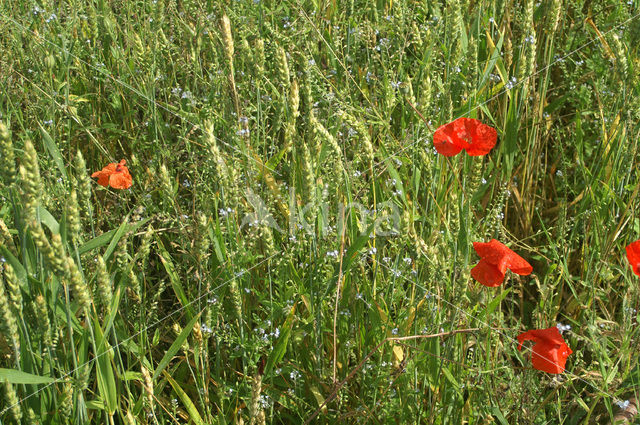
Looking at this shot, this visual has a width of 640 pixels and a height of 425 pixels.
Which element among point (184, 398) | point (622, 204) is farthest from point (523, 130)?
point (184, 398)

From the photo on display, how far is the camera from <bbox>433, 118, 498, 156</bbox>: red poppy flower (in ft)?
4.90

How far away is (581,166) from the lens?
2.05 metres

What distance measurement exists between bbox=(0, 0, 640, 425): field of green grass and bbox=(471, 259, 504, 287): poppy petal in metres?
0.03

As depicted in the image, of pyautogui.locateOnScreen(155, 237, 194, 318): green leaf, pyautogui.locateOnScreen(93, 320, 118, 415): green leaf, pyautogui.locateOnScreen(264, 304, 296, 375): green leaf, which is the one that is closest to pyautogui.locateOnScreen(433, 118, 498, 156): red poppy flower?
pyautogui.locateOnScreen(264, 304, 296, 375): green leaf

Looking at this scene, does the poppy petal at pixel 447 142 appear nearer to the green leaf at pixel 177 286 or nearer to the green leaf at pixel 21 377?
the green leaf at pixel 177 286

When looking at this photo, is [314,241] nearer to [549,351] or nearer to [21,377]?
[549,351]

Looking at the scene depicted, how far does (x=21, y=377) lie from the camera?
48.5 inches

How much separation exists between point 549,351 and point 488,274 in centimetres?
19

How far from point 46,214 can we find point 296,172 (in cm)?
72

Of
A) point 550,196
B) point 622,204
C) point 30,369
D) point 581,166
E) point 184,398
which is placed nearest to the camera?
point 30,369

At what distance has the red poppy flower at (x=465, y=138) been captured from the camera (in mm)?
1494

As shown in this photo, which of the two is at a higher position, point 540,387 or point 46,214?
point 46,214

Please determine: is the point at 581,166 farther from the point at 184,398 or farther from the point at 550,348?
the point at 184,398

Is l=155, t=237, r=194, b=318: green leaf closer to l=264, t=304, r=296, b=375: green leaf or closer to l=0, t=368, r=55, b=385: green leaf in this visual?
l=264, t=304, r=296, b=375: green leaf
